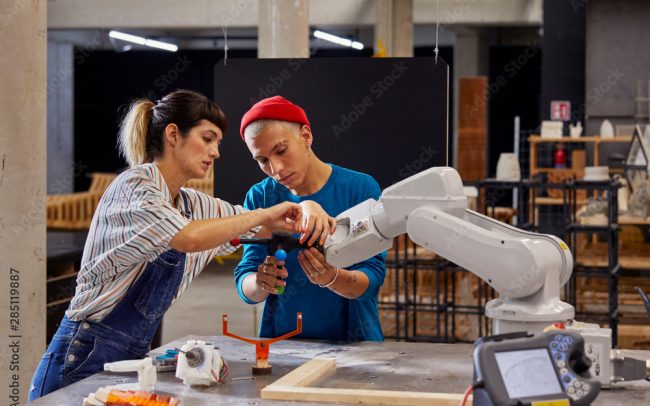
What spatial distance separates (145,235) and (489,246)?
2.88ft

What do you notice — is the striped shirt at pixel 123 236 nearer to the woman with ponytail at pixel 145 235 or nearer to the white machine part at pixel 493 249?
the woman with ponytail at pixel 145 235

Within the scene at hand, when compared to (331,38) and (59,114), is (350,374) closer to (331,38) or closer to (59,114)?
(331,38)

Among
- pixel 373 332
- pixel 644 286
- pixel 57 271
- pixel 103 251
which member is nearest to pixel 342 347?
pixel 373 332

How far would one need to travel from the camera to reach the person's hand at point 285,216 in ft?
8.40

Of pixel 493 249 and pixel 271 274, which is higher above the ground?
pixel 493 249

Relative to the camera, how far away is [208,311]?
983 centimetres

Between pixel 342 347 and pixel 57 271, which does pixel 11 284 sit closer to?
pixel 342 347

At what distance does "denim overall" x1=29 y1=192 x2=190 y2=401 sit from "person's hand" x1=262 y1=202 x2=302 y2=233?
292 mm

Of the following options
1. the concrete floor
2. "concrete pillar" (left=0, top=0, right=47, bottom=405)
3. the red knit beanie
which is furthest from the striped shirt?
the concrete floor

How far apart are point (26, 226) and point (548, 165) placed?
32.8ft

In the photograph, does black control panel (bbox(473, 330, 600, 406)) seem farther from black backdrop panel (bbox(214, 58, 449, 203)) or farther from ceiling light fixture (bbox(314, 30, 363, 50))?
ceiling light fixture (bbox(314, 30, 363, 50))

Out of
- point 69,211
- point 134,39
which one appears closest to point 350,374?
point 69,211

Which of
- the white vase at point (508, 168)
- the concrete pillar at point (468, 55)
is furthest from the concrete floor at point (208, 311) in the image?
the concrete pillar at point (468, 55)

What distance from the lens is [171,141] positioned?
2660 mm
